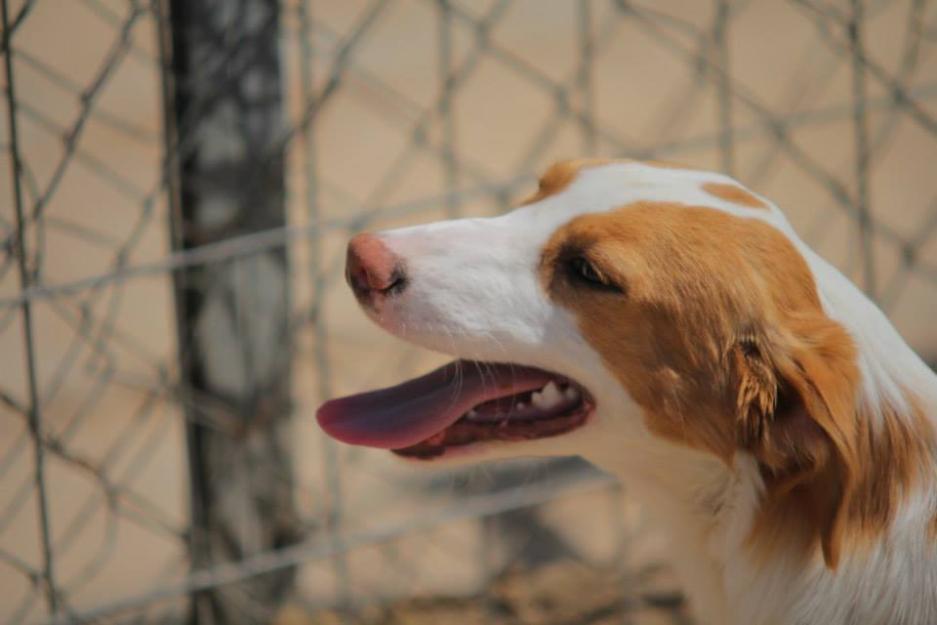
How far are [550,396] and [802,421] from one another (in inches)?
16.4

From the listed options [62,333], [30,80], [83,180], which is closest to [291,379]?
[62,333]

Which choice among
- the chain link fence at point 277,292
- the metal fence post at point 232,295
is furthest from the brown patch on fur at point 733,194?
the metal fence post at point 232,295

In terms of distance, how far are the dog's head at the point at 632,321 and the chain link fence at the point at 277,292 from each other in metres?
0.77

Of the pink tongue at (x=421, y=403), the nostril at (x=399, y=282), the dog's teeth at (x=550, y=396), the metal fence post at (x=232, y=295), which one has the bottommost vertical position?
the dog's teeth at (x=550, y=396)

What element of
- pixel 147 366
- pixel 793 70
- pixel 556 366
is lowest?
pixel 556 366

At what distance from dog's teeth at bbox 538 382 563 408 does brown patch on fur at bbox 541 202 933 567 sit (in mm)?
127

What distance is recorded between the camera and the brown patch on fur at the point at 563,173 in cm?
206

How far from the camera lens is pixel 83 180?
14.3 feet

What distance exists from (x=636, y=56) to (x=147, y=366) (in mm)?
2791

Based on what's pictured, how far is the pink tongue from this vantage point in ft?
6.55

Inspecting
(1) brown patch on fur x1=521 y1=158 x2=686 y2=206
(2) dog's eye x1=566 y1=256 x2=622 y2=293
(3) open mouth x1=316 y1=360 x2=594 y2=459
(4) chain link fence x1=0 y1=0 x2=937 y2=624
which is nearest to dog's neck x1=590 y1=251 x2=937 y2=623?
(3) open mouth x1=316 y1=360 x2=594 y2=459

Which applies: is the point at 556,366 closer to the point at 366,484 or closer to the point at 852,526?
the point at 852,526

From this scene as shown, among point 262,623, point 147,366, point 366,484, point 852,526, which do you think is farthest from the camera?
point 147,366

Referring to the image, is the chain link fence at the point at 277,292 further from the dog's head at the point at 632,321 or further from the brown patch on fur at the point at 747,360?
the brown patch on fur at the point at 747,360
